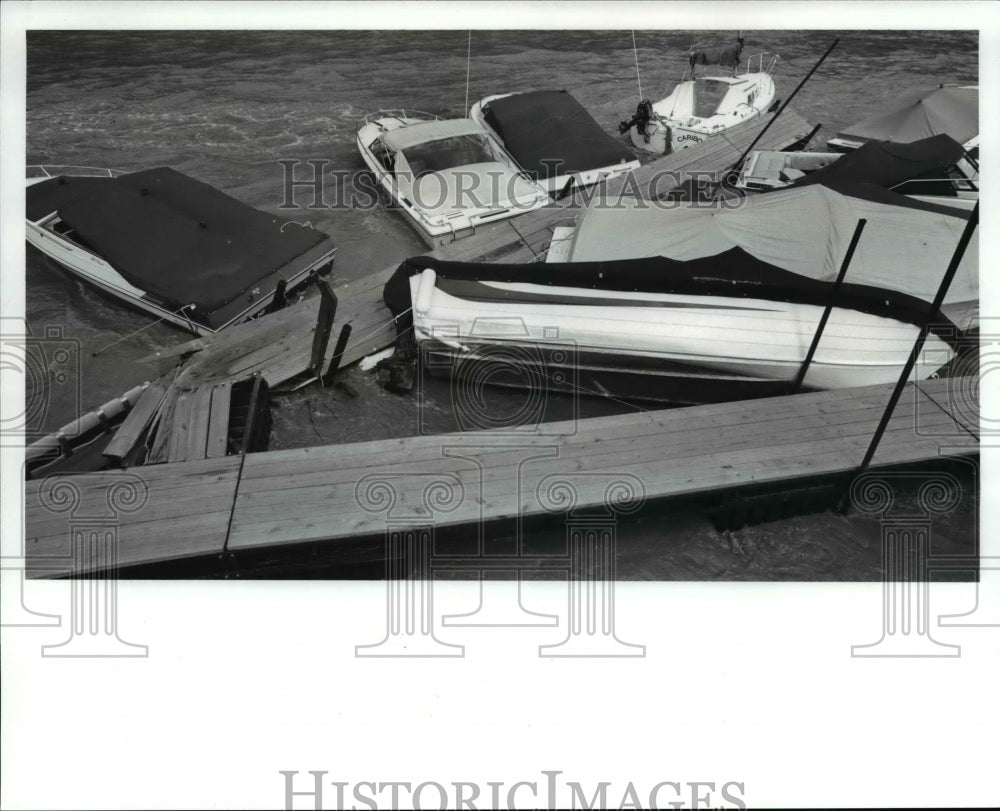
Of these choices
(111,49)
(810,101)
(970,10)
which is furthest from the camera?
(810,101)

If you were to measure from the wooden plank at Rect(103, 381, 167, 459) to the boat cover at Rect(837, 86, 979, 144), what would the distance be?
801cm

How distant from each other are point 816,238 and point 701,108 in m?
4.50

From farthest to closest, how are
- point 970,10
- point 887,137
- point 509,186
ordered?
point 887,137 < point 509,186 < point 970,10

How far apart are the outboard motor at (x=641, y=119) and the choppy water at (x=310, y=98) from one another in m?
0.32

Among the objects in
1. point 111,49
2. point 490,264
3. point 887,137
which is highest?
point 887,137

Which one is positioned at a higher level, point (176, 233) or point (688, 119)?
point (688, 119)

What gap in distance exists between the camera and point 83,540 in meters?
5.14

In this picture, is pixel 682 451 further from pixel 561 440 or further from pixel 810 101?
pixel 810 101

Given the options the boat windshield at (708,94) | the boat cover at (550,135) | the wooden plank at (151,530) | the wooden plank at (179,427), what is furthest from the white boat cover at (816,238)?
the boat windshield at (708,94)

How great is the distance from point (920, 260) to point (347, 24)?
15.8 ft

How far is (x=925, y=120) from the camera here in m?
9.98

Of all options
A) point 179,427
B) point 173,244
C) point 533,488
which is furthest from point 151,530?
point 173,244

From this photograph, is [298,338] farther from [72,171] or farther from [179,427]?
[72,171]

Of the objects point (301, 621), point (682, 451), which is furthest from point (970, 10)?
point (301, 621)
